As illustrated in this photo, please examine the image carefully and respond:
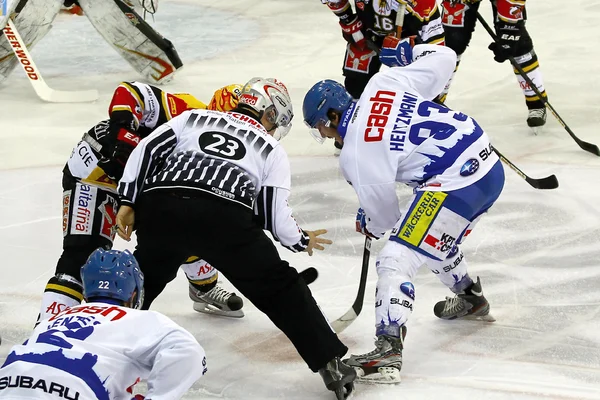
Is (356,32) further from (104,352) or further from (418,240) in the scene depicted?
(104,352)

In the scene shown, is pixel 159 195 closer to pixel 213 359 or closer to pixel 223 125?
pixel 223 125

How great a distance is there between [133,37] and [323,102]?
146 inches

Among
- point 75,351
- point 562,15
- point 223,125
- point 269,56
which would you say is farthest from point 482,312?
point 562,15

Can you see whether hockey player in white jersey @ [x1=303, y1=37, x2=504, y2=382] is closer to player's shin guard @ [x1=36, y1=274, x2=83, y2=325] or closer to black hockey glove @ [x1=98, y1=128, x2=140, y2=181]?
black hockey glove @ [x1=98, y1=128, x2=140, y2=181]

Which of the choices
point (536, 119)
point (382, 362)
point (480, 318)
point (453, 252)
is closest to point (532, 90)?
point (536, 119)

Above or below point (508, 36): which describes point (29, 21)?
below

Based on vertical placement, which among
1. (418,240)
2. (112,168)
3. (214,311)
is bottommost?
(214,311)

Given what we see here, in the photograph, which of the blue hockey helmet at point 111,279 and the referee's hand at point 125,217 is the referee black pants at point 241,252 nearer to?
the referee's hand at point 125,217

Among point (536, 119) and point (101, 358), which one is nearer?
point (101, 358)

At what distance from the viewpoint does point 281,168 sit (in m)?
3.04

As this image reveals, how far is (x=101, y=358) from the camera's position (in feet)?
6.86

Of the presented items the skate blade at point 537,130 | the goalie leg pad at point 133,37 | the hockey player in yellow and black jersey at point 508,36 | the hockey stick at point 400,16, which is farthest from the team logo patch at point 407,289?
the goalie leg pad at point 133,37

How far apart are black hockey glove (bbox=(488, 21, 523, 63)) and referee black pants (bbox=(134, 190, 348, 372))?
9.71 ft

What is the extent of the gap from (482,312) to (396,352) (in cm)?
62
